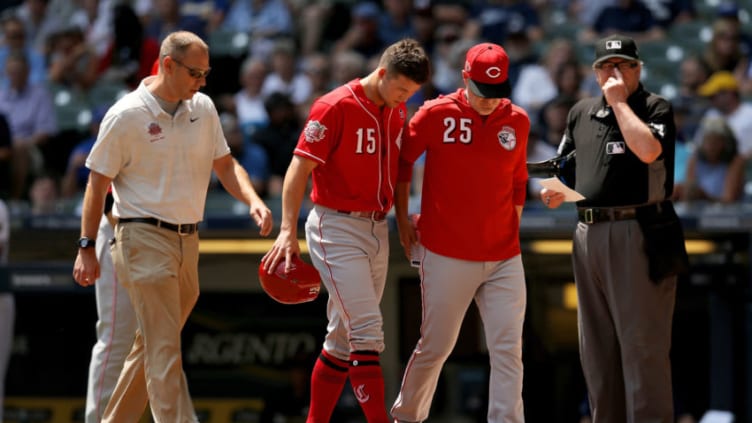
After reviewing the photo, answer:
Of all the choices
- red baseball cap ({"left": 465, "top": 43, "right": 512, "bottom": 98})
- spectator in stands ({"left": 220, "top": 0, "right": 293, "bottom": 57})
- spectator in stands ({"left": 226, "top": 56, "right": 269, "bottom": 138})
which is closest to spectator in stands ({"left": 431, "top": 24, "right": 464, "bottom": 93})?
spectator in stands ({"left": 226, "top": 56, "right": 269, "bottom": 138})

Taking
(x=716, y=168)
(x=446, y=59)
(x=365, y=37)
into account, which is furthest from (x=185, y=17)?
(x=716, y=168)

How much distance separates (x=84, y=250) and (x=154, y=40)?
22.6ft

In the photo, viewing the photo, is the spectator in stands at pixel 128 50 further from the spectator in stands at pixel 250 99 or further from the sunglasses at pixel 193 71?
the sunglasses at pixel 193 71

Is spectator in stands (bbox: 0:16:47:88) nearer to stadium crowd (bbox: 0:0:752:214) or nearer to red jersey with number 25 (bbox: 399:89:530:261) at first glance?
stadium crowd (bbox: 0:0:752:214)

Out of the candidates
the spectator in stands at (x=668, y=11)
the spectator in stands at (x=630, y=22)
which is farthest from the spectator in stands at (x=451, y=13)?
the spectator in stands at (x=668, y=11)

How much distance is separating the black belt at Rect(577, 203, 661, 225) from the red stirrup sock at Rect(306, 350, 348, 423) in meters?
1.26

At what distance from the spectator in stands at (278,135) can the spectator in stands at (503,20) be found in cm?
221

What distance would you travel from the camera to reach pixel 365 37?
11695 mm

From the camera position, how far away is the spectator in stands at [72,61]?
40.4 ft

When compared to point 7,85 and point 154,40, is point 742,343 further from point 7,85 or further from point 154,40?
point 7,85

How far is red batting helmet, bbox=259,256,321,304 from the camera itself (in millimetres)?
5438

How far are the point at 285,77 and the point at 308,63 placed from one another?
255mm

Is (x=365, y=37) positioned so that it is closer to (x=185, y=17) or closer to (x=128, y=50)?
(x=185, y=17)

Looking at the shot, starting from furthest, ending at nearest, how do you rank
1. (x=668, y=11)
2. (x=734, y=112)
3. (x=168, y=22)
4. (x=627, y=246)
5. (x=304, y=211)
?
(x=168, y=22)
(x=668, y=11)
(x=734, y=112)
(x=304, y=211)
(x=627, y=246)
